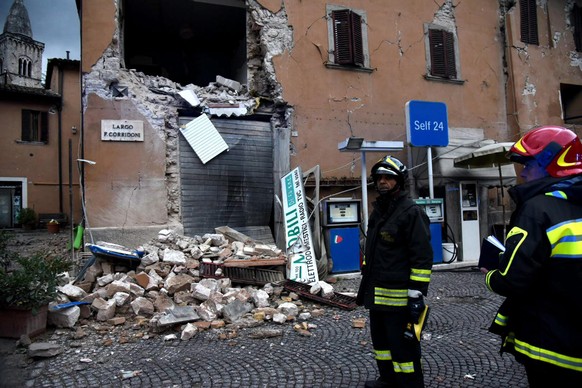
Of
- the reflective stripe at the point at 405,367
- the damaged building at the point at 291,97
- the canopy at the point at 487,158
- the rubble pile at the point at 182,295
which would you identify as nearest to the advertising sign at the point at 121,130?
the damaged building at the point at 291,97

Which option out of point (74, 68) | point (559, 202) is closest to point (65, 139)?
point (74, 68)

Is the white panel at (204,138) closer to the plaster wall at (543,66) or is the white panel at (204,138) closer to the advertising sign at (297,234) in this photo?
the advertising sign at (297,234)

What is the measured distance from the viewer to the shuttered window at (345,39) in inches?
383

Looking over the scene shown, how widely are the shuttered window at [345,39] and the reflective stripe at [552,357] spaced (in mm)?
8676

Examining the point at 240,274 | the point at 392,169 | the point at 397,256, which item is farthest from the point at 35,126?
the point at 397,256

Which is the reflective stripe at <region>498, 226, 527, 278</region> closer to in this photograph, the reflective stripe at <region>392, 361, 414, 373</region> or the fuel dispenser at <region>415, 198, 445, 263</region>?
the reflective stripe at <region>392, 361, 414, 373</region>

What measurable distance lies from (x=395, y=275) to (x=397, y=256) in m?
0.14

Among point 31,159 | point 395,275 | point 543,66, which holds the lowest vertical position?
point 395,275

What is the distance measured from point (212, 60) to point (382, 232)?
12022mm

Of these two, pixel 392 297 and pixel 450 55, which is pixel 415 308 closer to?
pixel 392 297

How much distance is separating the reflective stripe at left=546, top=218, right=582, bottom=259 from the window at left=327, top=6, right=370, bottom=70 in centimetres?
843

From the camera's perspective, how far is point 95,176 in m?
7.57

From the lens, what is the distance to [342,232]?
25.8 ft

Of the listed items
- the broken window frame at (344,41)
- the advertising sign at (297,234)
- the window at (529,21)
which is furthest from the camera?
the window at (529,21)
